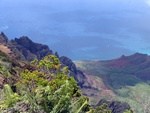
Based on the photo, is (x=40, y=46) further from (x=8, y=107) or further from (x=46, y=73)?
(x=8, y=107)

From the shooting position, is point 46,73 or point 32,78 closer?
point 32,78

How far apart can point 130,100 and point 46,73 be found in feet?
407

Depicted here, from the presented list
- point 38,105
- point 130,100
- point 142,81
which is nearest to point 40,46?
point 130,100

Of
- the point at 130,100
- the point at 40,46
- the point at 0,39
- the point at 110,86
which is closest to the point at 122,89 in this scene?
the point at 110,86

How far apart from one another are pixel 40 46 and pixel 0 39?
3097cm

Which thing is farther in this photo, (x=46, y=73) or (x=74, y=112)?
(x=46, y=73)

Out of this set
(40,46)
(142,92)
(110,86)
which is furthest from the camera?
(110,86)

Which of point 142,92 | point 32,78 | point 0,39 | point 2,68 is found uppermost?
point 0,39

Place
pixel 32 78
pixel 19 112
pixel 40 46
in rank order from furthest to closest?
pixel 40 46 → pixel 32 78 → pixel 19 112

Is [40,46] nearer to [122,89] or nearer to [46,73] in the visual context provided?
[122,89]

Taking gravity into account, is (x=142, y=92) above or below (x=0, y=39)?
below

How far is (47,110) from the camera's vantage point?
2134 cm

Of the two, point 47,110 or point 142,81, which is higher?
point 142,81

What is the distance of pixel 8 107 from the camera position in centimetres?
2092
